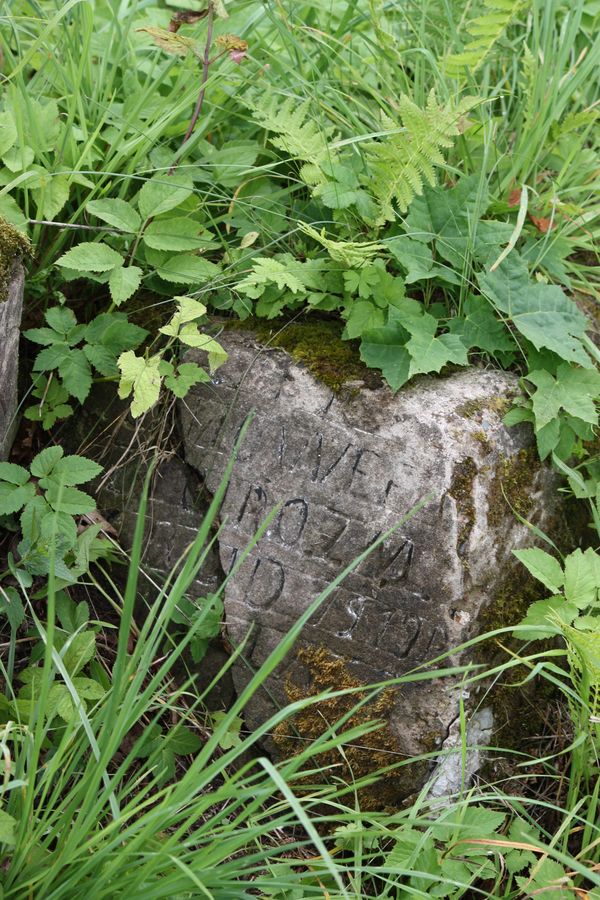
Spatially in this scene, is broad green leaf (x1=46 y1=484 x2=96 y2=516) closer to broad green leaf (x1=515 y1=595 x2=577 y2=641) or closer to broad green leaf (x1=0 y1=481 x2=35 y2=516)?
broad green leaf (x1=0 y1=481 x2=35 y2=516)

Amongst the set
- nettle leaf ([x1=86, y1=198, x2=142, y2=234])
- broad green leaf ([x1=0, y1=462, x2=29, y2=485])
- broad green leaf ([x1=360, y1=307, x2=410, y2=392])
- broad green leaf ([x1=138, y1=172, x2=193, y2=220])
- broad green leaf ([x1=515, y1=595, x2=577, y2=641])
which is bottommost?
broad green leaf ([x1=515, y1=595, x2=577, y2=641])

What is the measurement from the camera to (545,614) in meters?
1.91

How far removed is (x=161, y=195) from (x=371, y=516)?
932 mm

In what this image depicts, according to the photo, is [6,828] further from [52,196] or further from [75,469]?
[52,196]

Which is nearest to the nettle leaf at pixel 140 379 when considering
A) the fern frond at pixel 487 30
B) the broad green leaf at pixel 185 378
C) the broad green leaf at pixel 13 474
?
the broad green leaf at pixel 185 378

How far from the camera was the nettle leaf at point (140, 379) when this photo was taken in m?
1.95

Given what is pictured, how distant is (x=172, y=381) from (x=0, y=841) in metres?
1.04

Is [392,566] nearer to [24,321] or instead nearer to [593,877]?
[593,877]

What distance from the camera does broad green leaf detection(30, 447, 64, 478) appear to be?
1918mm

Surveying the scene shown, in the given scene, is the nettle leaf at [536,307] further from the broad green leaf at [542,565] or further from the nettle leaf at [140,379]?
the nettle leaf at [140,379]

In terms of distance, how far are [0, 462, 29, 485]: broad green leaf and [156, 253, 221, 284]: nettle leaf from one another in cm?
59

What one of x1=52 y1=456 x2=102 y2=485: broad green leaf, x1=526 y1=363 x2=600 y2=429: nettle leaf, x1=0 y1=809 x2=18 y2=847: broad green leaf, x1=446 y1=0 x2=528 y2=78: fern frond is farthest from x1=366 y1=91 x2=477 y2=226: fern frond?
x1=0 y1=809 x2=18 y2=847: broad green leaf

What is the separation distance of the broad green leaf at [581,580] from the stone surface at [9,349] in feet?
4.31

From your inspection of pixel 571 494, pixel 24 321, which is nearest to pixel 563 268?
pixel 571 494
